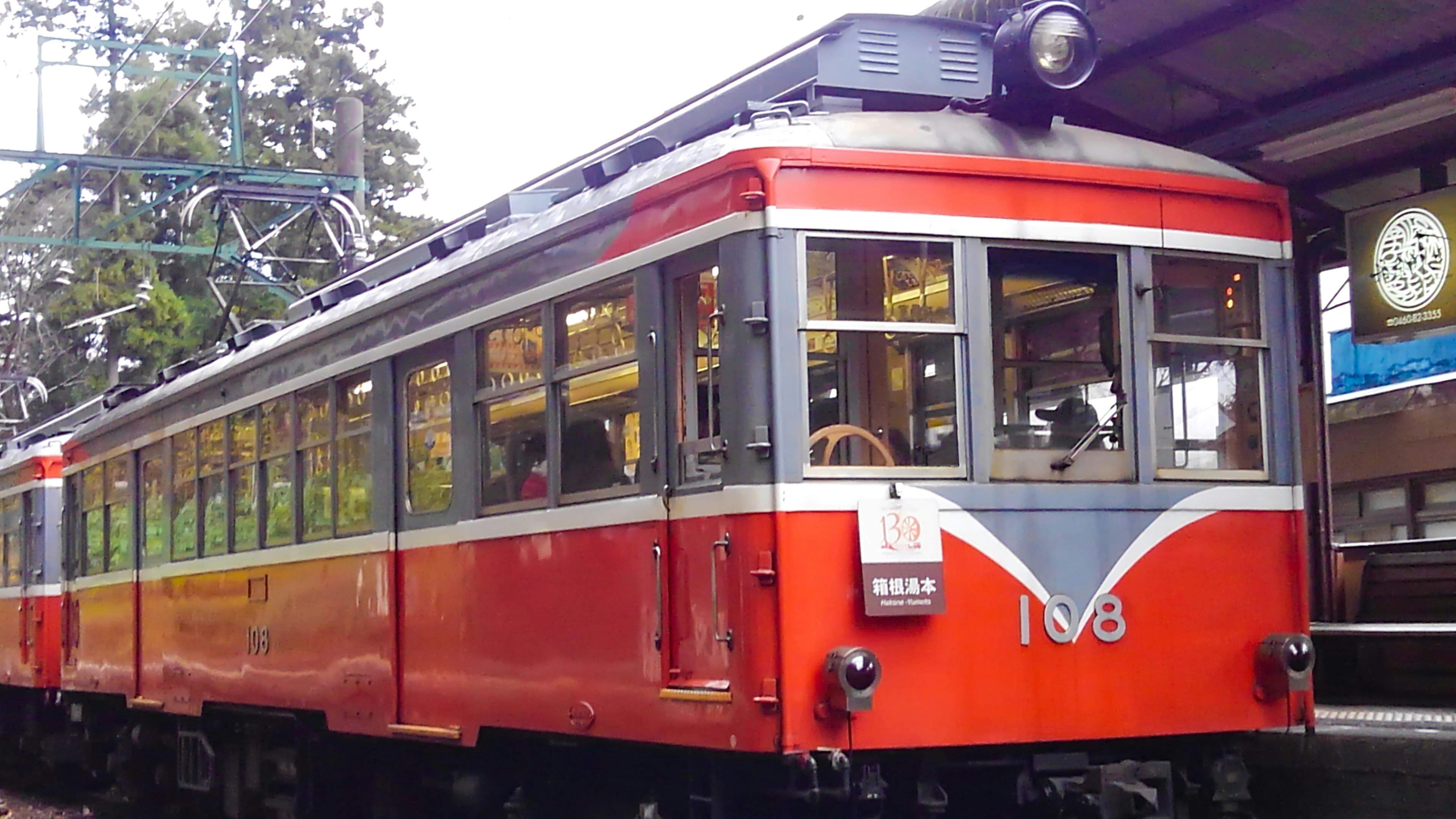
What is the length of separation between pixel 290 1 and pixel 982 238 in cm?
3398

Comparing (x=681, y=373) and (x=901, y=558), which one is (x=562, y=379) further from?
(x=901, y=558)

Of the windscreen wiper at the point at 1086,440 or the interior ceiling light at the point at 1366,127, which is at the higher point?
the interior ceiling light at the point at 1366,127

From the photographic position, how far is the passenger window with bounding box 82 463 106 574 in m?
12.7

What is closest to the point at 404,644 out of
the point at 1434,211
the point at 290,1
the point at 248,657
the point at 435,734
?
the point at 435,734

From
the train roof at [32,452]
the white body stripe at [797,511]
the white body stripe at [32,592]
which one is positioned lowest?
the white body stripe at [32,592]

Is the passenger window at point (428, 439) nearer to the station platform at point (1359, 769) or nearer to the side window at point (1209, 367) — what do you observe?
the side window at point (1209, 367)

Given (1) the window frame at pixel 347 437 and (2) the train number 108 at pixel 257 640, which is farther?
(2) the train number 108 at pixel 257 640

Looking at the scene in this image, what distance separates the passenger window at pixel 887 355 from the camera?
548 centimetres

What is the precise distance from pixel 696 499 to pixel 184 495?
19.9 ft

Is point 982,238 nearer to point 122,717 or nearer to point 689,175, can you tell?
point 689,175

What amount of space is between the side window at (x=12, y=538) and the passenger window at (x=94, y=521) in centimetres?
223

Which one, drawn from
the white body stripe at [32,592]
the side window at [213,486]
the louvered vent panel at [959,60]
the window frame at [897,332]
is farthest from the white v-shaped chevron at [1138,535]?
the white body stripe at [32,592]

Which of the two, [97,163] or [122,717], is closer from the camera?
[122,717]

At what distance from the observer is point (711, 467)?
18.3 feet
